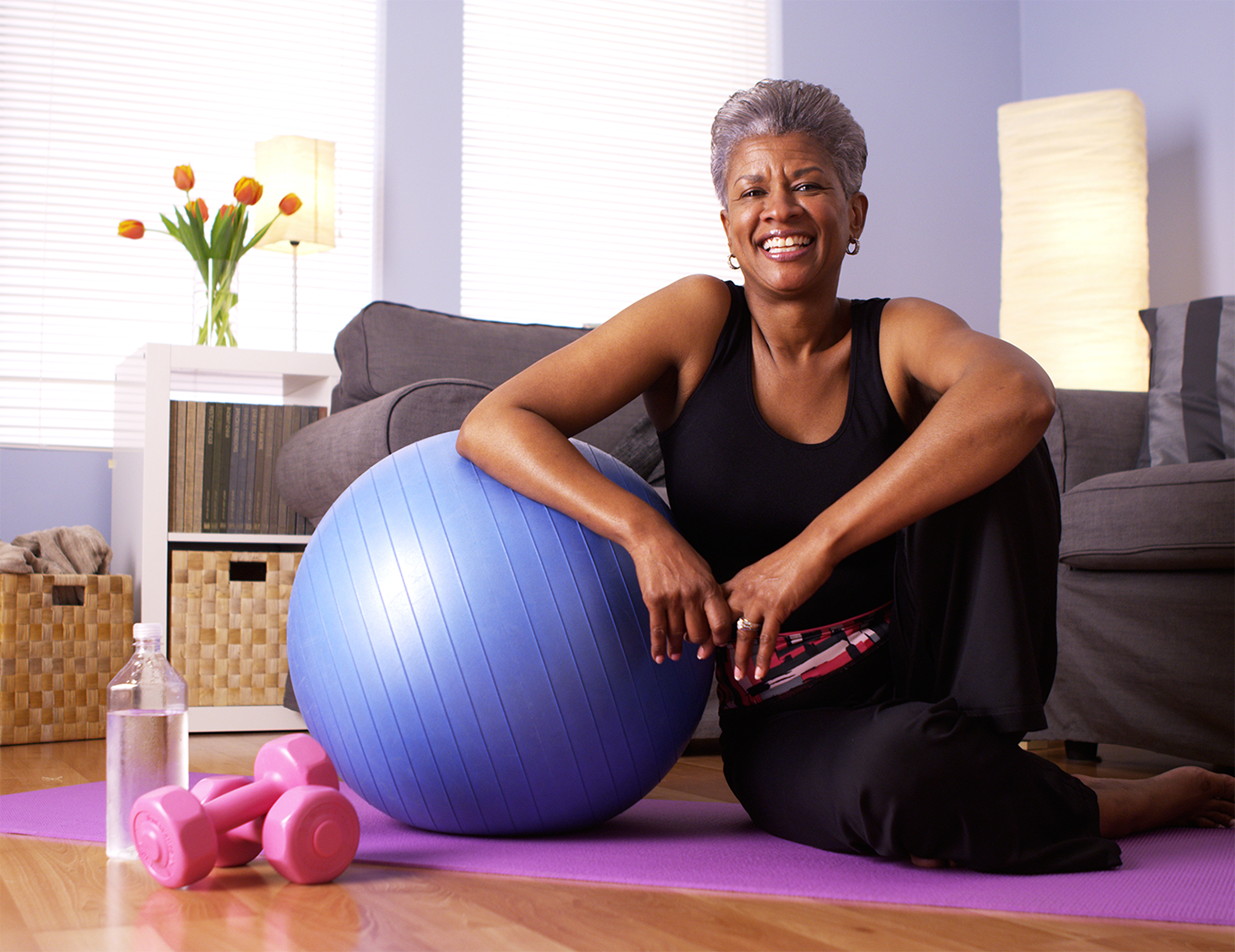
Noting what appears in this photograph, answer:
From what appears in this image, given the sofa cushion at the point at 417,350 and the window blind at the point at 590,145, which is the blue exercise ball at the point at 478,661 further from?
the window blind at the point at 590,145

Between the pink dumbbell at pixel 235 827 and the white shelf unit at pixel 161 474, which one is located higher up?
the white shelf unit at pixel 161 474

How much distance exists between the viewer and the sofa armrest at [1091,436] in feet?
9.01

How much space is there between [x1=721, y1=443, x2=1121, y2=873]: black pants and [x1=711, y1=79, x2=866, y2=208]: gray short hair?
1.51 feet

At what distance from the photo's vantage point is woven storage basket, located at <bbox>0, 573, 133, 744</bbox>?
2740mm

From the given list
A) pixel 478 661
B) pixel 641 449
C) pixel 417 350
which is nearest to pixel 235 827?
pixel 478 661

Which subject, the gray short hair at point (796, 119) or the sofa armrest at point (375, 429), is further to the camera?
the sofa armrest at point (375, 429)

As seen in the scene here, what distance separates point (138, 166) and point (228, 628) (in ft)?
5.49

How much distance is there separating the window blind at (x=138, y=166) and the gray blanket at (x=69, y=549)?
0.61m

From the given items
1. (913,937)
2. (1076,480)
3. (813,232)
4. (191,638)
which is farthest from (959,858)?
(191,638)

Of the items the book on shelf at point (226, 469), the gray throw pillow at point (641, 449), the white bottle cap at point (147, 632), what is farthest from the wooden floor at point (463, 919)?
the book on shelf at point (226, 469)

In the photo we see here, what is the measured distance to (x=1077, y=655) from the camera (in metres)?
2.35

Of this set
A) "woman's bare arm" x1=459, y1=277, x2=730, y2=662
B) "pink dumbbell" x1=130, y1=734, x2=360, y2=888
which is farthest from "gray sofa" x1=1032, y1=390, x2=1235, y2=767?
"pink dumbbell" x1=130, y1=734, x2=360, y2=888

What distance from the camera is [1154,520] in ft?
7.10

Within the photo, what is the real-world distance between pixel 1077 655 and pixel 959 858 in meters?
1.15
